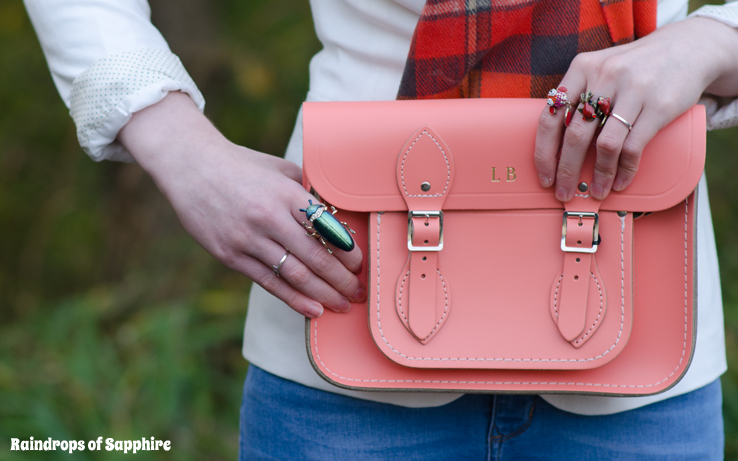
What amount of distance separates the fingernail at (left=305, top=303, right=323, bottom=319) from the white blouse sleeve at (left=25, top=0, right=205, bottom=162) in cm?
39

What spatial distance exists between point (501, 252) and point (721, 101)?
480 millimetres

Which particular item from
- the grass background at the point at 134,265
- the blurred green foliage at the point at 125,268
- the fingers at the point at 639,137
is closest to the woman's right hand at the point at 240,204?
the fingers at the point at 639,137

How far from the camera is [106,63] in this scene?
0.96 m

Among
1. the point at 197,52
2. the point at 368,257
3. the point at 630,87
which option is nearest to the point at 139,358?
the point at 197,52

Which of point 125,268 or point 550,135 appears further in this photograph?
point 125,268

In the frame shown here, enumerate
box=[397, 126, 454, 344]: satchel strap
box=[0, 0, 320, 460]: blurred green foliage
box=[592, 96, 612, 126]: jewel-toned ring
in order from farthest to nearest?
1. box=[0, 0, 320, 460]: blurred green foliage
2. box=[397, 126, 454, 344]: satchel strap
3. box=[592, 96, 612, 126]: jewel-toned ring

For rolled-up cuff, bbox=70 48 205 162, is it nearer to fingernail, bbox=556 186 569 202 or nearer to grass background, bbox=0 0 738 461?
fingernail, bbox=556 186 569 202

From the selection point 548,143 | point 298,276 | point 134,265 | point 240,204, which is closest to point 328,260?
point 298,276

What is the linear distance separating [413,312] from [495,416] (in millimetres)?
252

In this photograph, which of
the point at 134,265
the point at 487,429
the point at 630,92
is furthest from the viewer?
the point at 134,265

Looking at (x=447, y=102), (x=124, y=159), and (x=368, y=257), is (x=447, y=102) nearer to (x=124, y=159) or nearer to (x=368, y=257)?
(x=368, y=257)

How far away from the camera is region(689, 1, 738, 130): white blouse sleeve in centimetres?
91

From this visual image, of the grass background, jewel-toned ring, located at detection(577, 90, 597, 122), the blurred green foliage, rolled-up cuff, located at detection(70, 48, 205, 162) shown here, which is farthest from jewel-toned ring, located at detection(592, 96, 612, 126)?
the grass background

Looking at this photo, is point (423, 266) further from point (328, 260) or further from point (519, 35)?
point (519, 35)
